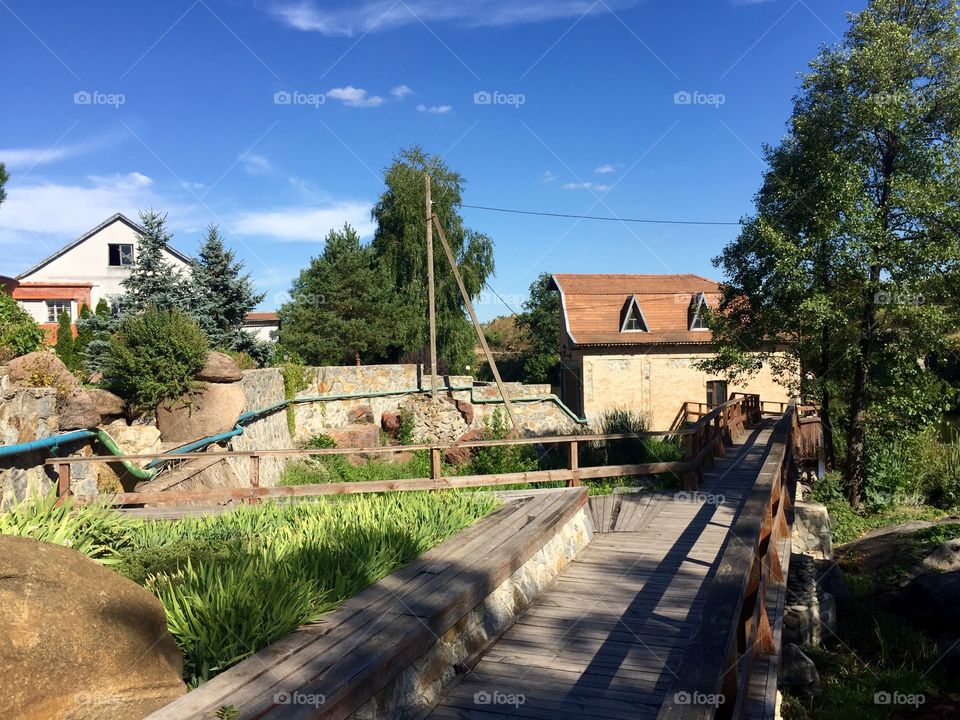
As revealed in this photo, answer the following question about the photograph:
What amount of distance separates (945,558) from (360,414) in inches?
643

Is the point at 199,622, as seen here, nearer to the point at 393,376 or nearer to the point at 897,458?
the point at 897,458

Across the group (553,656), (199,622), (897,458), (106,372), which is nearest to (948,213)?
(897,458)

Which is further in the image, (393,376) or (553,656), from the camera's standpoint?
(393,376)

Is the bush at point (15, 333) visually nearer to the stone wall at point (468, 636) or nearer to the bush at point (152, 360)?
the bush at point (152, 360)

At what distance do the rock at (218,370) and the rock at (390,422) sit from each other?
386 inches

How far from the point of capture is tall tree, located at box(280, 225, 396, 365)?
26641 mm

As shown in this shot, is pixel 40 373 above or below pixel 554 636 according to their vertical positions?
above

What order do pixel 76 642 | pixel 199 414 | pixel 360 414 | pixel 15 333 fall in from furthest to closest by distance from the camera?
pixel 360 414 → pixel 199 414 → pixel 15 333 → pixel 76 642

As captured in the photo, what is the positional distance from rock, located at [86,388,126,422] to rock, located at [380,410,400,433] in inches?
453

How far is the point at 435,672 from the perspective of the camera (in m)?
4.22

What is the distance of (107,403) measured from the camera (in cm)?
1142

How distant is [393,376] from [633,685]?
2030 centimetres

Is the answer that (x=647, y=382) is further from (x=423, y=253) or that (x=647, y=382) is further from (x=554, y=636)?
(x=554, y=636)

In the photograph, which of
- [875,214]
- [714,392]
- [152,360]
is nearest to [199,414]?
[152,360]
